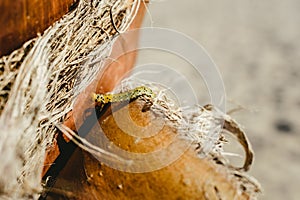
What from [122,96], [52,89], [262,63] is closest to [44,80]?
[52,89]

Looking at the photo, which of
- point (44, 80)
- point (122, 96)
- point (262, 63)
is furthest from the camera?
point (262, 63)

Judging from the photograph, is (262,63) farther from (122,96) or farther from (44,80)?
(44,80)

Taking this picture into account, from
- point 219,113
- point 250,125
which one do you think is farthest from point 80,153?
point 250,125

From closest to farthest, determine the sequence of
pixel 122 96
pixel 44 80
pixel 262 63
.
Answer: pixel 44 80 < pixel 122 96 < pixel 262 63

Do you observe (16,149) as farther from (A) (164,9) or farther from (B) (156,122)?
(A) (164,9)

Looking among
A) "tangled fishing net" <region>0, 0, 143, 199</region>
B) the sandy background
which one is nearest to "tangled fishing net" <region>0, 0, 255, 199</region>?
"tangled fishing net" <region>0, 0, 143, 199</region>

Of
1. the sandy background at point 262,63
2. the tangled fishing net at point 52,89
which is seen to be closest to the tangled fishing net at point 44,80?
the tangled fishing net at point 52,89

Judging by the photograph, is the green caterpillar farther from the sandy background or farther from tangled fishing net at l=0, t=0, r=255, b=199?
the sandy background
